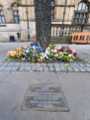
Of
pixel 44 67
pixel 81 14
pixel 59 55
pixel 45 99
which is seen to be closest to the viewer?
pixel 45 99

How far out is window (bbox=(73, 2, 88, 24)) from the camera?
48.6 ft

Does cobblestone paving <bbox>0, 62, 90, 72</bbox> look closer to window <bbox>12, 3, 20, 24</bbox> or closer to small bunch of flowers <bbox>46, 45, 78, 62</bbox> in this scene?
small bunch of flowers <bbox>46, 45, 78, 62</bbox>

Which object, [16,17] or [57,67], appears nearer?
[57,67]

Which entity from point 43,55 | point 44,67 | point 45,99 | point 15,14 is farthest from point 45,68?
point 15,14

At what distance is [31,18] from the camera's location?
46.8ft

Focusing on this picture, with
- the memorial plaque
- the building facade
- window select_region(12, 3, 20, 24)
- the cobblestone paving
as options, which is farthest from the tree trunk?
window select_region(12, 3, 20, 24)

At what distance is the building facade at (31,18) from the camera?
14.2 meters

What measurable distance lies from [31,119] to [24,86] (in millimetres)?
1367

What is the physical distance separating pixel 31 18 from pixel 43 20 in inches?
288

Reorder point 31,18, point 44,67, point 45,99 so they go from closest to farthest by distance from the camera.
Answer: point 45,99 → point 44,67 → point 31,18

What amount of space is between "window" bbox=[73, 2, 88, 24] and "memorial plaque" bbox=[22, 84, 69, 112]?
10957 mm

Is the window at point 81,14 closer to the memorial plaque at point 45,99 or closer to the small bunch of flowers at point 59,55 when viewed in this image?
the small bunch of flowers at point 59,55

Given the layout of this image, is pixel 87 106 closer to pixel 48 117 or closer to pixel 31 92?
pixel 48 117

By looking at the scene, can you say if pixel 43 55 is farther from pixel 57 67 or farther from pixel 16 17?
pixel 16 17
